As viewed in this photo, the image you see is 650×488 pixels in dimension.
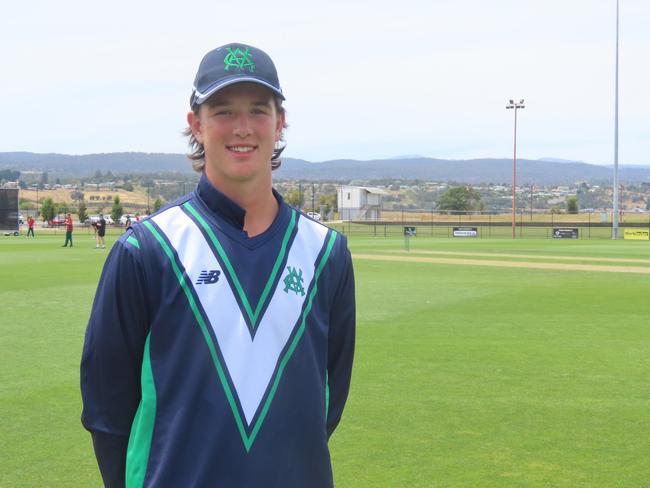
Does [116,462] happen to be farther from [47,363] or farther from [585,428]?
[47,363]

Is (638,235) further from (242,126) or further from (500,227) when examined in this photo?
(242,126)

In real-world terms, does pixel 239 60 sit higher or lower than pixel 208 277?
higher

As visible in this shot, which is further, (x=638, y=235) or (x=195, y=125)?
(x=638, y=235)

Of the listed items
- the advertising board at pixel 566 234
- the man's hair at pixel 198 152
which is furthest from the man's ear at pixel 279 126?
the advertising board at pixel 566 234

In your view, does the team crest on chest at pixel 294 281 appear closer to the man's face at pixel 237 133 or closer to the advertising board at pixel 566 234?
the man's face at pixel 237 133

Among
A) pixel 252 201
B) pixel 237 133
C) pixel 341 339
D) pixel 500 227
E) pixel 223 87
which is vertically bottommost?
pixel 500 227

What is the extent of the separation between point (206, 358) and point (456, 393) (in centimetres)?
664

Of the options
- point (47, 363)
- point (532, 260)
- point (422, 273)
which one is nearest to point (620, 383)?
point (47, 363)

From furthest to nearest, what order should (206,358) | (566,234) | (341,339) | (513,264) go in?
(566,234) → (513,264) → (341,339) → (206,358)

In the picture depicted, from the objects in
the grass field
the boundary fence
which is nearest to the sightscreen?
the boundary fence

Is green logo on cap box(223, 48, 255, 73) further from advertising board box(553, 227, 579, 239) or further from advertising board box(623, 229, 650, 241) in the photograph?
advertising board box(553, 227, 579, 239)

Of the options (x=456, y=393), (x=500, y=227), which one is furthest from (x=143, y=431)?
(x=500, y=227)

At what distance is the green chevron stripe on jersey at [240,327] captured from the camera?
8.41ft

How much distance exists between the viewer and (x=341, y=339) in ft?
10.1
